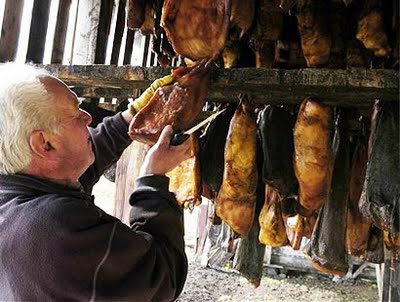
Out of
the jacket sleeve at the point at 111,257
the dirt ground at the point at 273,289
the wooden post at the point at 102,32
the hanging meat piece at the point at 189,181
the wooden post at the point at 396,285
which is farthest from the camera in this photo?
the dirt ground at the point at 273,289

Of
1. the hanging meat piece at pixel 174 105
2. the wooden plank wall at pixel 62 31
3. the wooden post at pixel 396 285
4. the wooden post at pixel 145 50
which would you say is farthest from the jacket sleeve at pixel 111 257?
the wooden post at pixel 145 50

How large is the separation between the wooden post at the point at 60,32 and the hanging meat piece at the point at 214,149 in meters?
1.23

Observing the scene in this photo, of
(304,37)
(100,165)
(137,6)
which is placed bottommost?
(100,165)

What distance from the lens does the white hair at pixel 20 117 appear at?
5.84 feet

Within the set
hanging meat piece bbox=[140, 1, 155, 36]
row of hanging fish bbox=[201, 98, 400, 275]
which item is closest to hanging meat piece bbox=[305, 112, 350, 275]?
row of hanging fish bbox=[201, 98, 400, 275]

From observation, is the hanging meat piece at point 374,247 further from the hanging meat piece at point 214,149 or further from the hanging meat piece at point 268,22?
the hanging meat piece at point 268,22

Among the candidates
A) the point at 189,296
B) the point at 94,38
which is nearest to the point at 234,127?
the point at 94,38

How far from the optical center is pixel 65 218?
169cm

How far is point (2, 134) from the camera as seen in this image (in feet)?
5.91

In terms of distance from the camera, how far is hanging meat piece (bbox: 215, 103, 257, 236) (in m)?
2.30

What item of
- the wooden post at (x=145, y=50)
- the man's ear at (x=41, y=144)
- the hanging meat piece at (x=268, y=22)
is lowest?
the man's ear at (x=41, y=144)

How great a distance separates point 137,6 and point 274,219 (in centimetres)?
156

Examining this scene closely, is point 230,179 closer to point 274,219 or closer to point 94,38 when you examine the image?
point 274,219

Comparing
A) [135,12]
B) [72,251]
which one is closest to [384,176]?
[72,251]
